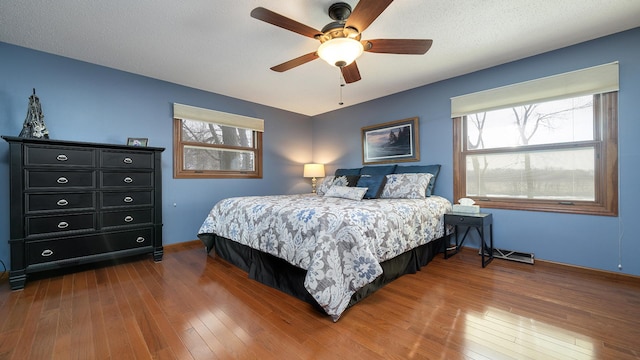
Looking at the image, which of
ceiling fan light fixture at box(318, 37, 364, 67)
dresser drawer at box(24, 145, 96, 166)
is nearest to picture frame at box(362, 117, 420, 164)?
ceiling fan light fixture at box(318, 37, 364, 67)

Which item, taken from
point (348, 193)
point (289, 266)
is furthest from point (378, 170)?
point (289, 266)

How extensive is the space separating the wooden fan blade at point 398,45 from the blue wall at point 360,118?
1656mm

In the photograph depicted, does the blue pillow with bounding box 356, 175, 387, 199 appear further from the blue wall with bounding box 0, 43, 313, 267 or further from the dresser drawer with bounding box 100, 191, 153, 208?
the dresser drawer with bounding box 100, 191, 153, 208

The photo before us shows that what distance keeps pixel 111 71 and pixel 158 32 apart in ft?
4.23

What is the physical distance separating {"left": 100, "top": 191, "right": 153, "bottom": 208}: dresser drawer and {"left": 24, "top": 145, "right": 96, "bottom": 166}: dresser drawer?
0.36 m

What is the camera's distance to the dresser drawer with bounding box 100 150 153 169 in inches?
104

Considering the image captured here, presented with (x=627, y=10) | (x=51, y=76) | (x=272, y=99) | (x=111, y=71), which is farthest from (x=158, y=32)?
(x=627, y=10)

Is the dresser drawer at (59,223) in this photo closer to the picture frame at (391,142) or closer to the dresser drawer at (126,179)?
the dresser drawer at (126,179)

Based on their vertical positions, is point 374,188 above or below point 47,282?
above

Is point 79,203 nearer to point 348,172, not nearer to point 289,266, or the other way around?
point 289,266

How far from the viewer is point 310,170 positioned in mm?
4820

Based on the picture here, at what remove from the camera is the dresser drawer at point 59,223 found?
228 cm

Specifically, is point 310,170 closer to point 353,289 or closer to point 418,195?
point 418,195

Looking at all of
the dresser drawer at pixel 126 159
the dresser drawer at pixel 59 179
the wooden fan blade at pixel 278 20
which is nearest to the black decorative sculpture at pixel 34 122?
the dresser drawer at pixel 59 179
